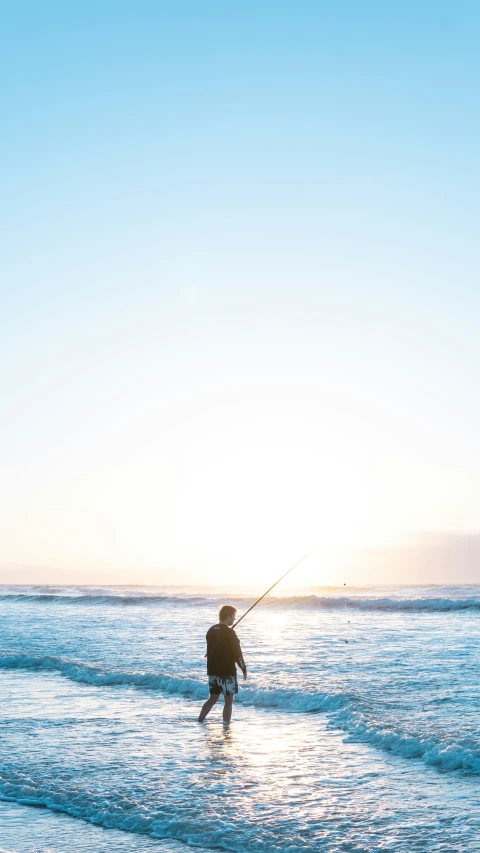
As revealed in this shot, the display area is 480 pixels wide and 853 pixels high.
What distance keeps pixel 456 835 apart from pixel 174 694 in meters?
8.03

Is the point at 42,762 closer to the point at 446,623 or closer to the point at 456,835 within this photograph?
the point at 456,835

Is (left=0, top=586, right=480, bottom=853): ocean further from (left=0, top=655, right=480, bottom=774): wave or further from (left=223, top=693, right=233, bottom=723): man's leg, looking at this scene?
(left=223, top=693, right=233, bottom=723): man's leg

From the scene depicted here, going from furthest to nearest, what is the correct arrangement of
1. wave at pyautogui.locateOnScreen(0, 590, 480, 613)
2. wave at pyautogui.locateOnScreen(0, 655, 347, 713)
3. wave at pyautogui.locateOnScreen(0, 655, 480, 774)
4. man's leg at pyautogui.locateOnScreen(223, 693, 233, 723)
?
wave at pyautogui.locateOnScreen(0, 590, 480, 613), wave at pyautogui.locateOnScreen(0, 655, 347, 713), man's leg at pyautogui.locateOnScreen(223, 693, 233, 723), wave at pyautogui.locateOnScreen(0, 655, 480, 774)

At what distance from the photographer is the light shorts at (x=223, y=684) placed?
10.5 meters

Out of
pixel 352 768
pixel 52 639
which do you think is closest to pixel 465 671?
pixel 352 768

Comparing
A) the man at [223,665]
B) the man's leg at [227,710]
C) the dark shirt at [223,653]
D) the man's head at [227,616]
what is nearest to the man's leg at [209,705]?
the man at [223,665]

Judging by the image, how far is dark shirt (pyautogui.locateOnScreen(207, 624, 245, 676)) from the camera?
10.6m

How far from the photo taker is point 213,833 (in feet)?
20.4

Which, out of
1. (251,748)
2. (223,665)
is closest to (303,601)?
(223,665)

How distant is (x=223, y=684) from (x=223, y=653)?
432 mm

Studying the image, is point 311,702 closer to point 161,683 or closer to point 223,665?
point 223,665

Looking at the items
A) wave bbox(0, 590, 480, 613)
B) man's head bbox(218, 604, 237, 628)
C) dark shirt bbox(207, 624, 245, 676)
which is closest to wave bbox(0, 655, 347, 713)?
dark shirt bbox(207, 624, 245, 676)

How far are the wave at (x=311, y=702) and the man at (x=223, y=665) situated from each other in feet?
5.01

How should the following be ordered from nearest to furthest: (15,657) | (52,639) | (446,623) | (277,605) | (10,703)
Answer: (10,703)
(15,657)
(52,639)
(446,623)
(277,605)
